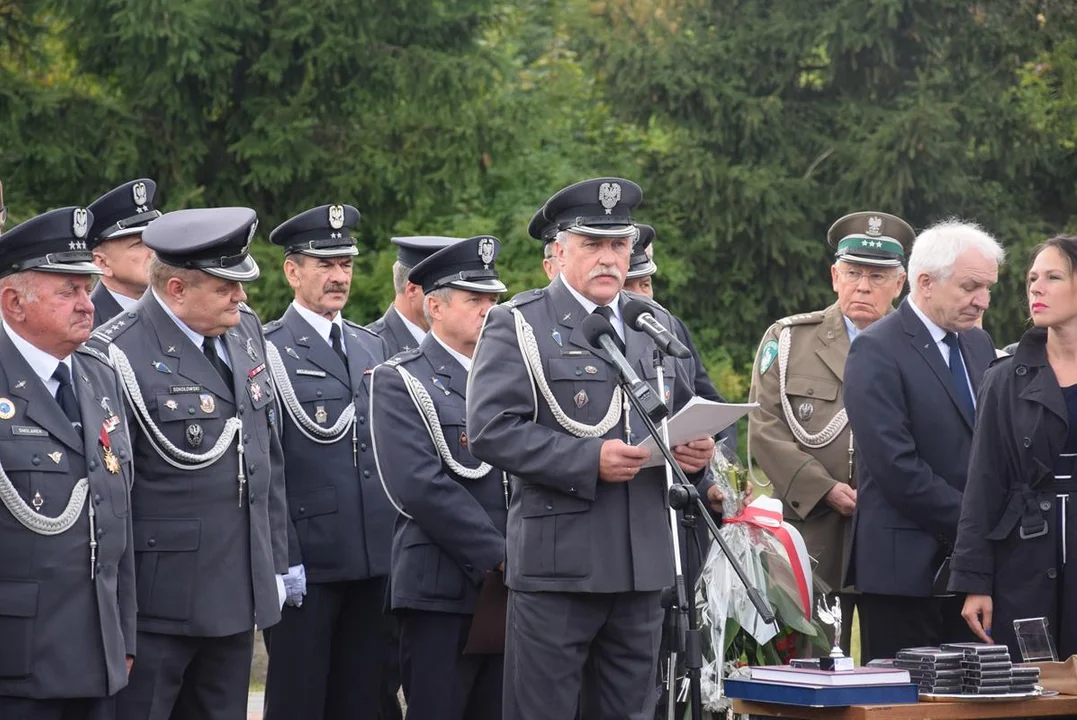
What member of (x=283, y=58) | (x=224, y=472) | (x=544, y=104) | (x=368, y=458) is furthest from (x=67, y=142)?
(x=224, y=472)

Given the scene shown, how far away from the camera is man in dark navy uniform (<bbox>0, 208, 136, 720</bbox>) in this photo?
502cm

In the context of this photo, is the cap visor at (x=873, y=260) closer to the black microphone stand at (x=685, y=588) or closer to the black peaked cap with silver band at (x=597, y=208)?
the black peaked cap with silver band at (x=597, y=208)

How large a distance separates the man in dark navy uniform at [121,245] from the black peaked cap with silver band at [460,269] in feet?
3.79

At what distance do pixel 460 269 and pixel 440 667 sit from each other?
1641 mm

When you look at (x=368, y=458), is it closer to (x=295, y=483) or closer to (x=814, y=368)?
(x=295, y=483)

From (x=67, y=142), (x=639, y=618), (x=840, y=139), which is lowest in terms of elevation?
(x=639, y=618)

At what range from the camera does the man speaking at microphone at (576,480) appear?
5.88m

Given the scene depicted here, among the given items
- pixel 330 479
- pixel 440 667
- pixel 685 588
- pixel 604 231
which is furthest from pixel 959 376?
pixel 330 479

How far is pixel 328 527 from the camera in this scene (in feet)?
23.9

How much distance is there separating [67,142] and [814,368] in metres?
10.1

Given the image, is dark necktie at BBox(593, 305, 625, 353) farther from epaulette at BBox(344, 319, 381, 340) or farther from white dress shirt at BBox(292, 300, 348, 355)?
epaulette at BBox(344, 319, 381, 340)

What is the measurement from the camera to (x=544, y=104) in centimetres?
1945

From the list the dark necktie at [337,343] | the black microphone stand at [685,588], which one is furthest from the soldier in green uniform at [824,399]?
the black microphone stand at [685,588]

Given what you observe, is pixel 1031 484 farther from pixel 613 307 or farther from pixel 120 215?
Result: pixel 120 215
